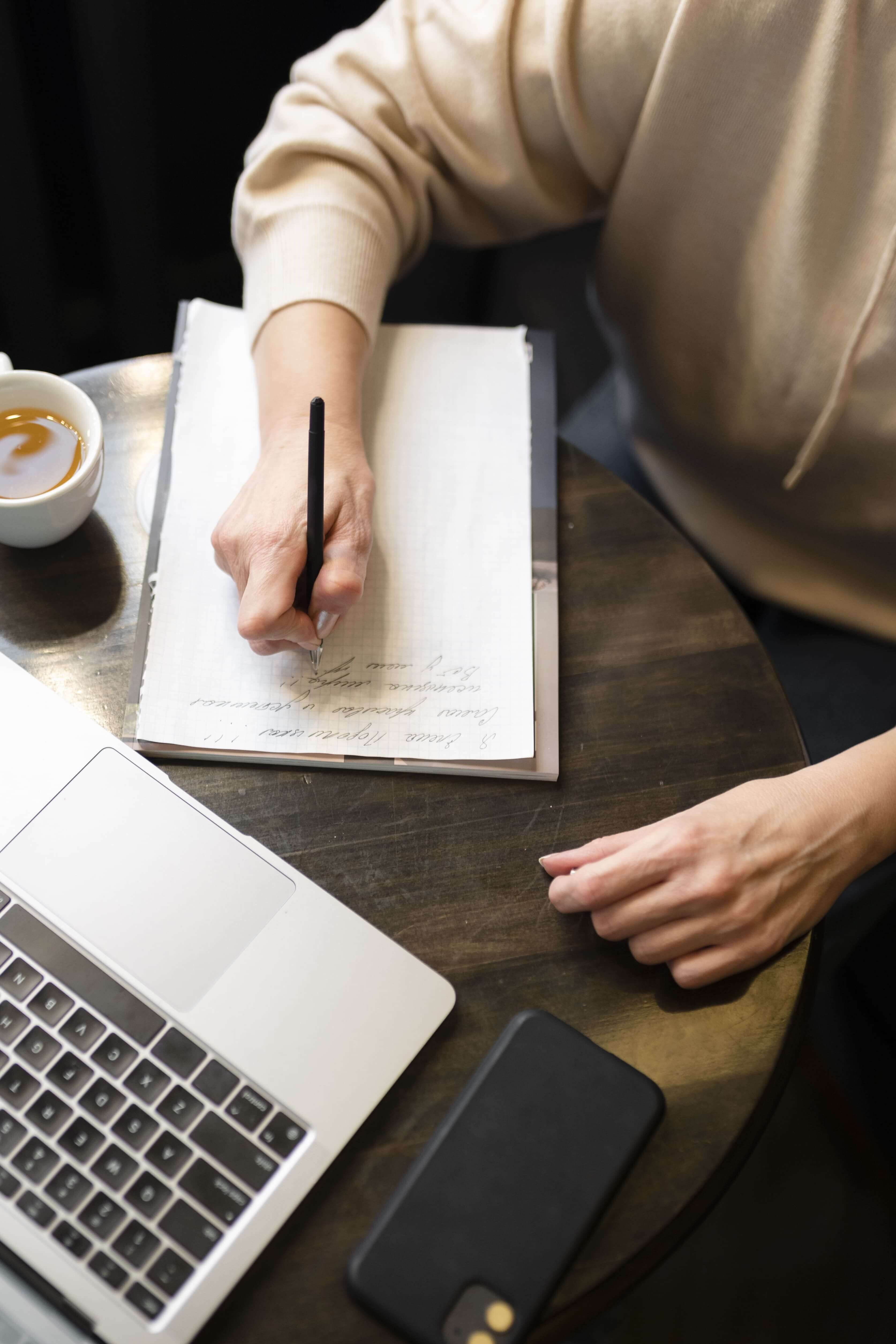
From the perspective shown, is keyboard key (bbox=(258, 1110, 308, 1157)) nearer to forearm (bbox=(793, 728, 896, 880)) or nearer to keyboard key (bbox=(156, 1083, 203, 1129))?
keyboard key (bbox=(156, 1083, 203, 1129))

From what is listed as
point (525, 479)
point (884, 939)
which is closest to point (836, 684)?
point (884, 939)

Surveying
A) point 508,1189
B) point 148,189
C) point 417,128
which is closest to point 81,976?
point 508,1189

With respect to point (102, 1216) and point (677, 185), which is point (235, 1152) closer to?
point (102, 1216)

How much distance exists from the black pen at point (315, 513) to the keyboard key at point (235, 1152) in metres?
0.27

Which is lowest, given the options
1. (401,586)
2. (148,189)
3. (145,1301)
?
(145,1301)

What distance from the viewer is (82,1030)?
0.47m

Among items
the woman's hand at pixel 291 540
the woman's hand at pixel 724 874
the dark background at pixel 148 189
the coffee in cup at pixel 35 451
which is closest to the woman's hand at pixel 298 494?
the woman's hand at pixel 291 540

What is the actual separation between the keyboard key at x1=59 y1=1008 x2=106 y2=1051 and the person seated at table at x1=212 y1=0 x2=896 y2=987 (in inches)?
8.9

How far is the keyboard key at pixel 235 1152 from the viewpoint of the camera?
450 millimetres

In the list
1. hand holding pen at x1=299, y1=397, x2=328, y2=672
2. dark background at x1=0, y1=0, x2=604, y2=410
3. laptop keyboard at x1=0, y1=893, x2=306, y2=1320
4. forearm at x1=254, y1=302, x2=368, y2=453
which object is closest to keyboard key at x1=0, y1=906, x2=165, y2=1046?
laptop keyboard at x1=0, y1=893, x2=306, y2=1320

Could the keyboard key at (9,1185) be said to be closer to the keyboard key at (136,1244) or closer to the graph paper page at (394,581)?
the keyboard key at (136,1244)

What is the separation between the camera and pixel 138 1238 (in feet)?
1.42

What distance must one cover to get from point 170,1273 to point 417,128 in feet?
2.48

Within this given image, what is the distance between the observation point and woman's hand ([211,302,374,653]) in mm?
569
